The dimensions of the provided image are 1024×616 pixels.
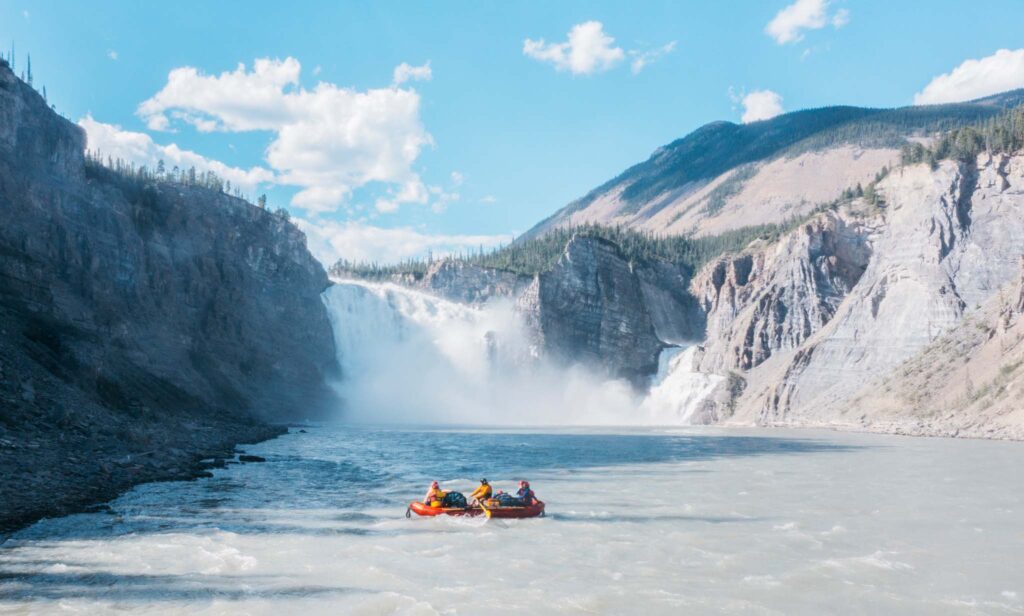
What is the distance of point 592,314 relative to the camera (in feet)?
370

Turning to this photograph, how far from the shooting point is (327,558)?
2047 centimetres

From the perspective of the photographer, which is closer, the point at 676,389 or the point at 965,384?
the point at 965,384

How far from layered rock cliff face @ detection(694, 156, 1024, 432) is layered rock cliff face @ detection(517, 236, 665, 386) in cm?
1522

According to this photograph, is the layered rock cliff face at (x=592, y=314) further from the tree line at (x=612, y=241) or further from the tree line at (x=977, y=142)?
the tree line at (x=977, y=142)

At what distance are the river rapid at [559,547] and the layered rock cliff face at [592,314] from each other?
2814 inches

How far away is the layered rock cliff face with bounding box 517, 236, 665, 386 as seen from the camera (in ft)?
364

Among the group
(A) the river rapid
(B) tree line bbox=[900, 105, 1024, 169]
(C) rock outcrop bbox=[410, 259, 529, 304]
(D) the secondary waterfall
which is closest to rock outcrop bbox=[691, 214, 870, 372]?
(D) the secondary waterfall

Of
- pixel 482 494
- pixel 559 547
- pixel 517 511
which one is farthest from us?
pixel 482 494

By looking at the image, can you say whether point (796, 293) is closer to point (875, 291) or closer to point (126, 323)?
point (875, 291)

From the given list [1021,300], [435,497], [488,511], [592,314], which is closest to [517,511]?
[488,511]

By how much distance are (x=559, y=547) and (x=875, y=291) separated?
68792mm

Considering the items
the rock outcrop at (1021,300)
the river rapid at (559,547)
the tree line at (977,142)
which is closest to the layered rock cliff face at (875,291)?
the tree line at (977,142)

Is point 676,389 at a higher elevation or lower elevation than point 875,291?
lower

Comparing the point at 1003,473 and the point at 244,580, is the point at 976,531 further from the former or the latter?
the point at 244,580
